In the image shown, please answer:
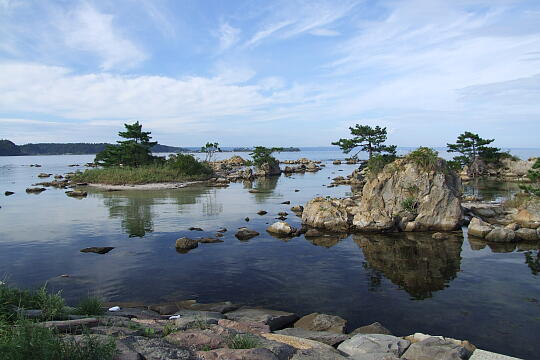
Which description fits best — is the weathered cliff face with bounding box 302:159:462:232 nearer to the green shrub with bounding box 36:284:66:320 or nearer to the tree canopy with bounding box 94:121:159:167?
the green shrub with bounding box 36:284:66:320

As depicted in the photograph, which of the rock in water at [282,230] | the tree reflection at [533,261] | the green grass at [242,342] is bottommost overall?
the tree reflection at [533,261]

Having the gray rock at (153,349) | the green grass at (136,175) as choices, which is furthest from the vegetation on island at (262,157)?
the gray rock at (153,349)

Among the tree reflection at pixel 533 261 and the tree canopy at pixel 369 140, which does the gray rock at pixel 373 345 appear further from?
the tree canopy at pixel 369 140

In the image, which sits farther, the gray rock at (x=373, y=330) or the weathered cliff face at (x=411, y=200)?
the weathered cliff face at (x=411, y=200)

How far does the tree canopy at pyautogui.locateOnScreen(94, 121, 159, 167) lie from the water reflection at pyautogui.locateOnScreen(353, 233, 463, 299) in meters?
50.7

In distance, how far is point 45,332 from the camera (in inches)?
261

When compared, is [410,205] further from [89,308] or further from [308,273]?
[89,308]

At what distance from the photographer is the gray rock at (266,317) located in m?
11.7

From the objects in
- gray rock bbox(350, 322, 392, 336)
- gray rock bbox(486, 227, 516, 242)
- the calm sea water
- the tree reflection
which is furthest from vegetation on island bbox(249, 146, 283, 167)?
gray rock bbox(350, 322, 392, 336)

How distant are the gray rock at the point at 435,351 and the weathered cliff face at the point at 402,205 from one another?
1685cm

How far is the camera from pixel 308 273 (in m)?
17.5

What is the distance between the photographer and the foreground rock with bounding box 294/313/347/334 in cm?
1149

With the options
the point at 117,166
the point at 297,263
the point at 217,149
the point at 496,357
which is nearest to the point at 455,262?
the point at 297,263

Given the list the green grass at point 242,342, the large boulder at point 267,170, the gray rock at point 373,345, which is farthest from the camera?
the large boulder at point 267,170
